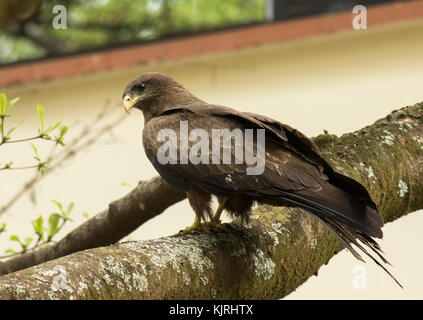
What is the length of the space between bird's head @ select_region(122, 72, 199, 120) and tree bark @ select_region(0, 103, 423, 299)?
0.48 metres

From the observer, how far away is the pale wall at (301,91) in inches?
224

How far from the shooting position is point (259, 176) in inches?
100

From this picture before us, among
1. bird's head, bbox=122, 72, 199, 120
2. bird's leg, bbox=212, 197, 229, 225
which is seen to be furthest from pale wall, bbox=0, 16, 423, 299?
bird's leg, bbox=212, 197, 229, 225

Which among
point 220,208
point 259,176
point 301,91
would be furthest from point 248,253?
point 301,91

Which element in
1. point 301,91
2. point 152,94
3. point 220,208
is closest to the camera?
point 220,208

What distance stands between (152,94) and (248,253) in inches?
49.0

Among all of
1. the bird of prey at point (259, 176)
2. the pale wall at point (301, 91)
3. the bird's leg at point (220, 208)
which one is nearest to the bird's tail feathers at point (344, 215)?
the bird of prey at point (259, 176)

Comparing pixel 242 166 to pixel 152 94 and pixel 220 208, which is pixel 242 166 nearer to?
pixel 220 208

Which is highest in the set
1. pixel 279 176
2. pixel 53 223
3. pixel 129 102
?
pixel 129 102

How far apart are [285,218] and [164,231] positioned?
3.46 m

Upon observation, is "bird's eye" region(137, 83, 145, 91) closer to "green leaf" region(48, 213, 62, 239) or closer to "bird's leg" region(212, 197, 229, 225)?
"green leaf" region(48, 213, 62, 239)

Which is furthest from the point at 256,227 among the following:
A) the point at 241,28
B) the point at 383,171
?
the point at 241,28

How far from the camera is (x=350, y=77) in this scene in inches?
226

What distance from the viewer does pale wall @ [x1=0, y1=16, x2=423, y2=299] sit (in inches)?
224
